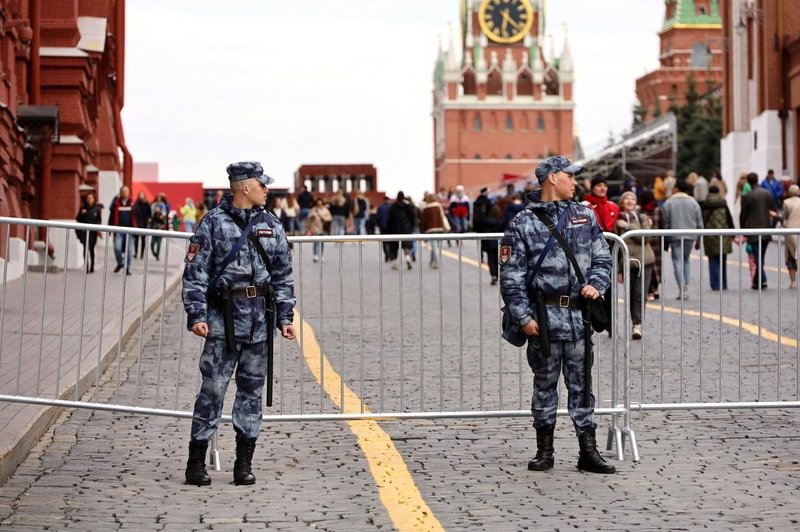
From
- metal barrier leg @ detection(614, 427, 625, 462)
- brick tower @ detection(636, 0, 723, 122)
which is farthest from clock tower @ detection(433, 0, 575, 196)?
metal barrier leg @ detection(614, 427, 625, 462)

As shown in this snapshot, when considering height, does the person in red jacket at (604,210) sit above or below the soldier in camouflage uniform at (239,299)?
above

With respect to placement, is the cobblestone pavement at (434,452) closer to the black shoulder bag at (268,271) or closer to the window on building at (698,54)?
the black shoulder bag at (268,271)

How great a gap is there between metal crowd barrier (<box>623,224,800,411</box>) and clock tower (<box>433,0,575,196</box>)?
151 m

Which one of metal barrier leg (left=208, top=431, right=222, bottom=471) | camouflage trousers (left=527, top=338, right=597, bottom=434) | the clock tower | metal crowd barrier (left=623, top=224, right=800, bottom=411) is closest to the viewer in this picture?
camouflage trousers (left=527, top=338, right=597, bottom=434)

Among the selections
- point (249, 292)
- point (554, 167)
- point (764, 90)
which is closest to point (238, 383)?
point (249, 292)

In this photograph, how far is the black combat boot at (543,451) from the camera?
8.95m

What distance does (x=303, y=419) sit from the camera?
388 inches

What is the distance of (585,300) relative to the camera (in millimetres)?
8984

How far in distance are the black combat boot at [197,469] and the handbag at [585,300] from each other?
2118mm

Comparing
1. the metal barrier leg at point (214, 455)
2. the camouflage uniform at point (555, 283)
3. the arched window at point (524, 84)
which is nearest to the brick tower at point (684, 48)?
the arched window at point (524, 84)

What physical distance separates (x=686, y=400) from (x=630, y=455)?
73.0 inches

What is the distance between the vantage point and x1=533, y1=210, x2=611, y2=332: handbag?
8.92m

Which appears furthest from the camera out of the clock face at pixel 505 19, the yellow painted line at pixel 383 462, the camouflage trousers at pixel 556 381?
the clock face at pixel 505 19

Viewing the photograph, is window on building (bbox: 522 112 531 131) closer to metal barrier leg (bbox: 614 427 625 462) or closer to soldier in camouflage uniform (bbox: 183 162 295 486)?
metal barrier leg (bbox: 614 427 625 462)
